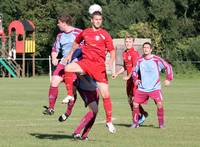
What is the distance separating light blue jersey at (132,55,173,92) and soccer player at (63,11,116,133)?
134 inches

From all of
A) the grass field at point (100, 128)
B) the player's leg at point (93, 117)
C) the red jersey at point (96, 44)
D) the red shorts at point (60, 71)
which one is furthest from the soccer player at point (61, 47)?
the red jersey at point (96, 44)

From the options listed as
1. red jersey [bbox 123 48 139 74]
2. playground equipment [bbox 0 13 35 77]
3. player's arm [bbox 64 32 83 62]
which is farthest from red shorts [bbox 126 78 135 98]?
playground equipment [bbox 0 13 35 77]

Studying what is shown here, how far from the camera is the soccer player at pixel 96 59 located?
11742mm

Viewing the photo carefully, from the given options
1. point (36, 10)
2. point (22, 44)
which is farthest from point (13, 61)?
point (36, 10)

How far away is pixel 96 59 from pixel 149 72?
364cm

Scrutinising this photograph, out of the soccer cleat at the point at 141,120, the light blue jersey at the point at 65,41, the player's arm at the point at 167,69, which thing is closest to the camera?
the light blue jersey at the point at 65,41

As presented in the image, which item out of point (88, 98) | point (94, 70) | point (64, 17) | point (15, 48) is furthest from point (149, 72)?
point (15, 48)

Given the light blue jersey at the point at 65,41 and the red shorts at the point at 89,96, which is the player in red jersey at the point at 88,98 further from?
the light blue jersey at the point at 65,41

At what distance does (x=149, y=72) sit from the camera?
50.1 feet

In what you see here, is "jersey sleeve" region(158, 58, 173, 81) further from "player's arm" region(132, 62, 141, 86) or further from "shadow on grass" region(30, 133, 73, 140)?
"shadow on grass" region(30, 133, 73, 140)

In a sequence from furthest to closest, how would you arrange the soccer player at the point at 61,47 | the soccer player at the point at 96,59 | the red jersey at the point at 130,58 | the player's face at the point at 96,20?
1. the red jersey at the point at 130,58
2. the soccer player at the point at 61,47
3. the soccer player at the point at 96,59
4. the player's face at the point at 96,20

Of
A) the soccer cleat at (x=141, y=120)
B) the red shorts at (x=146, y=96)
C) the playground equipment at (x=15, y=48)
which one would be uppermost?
the red shorts at (x=146, y=96)

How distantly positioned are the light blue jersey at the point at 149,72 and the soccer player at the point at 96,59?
3.39 meters

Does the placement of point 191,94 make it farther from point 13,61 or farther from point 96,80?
point 13,61
